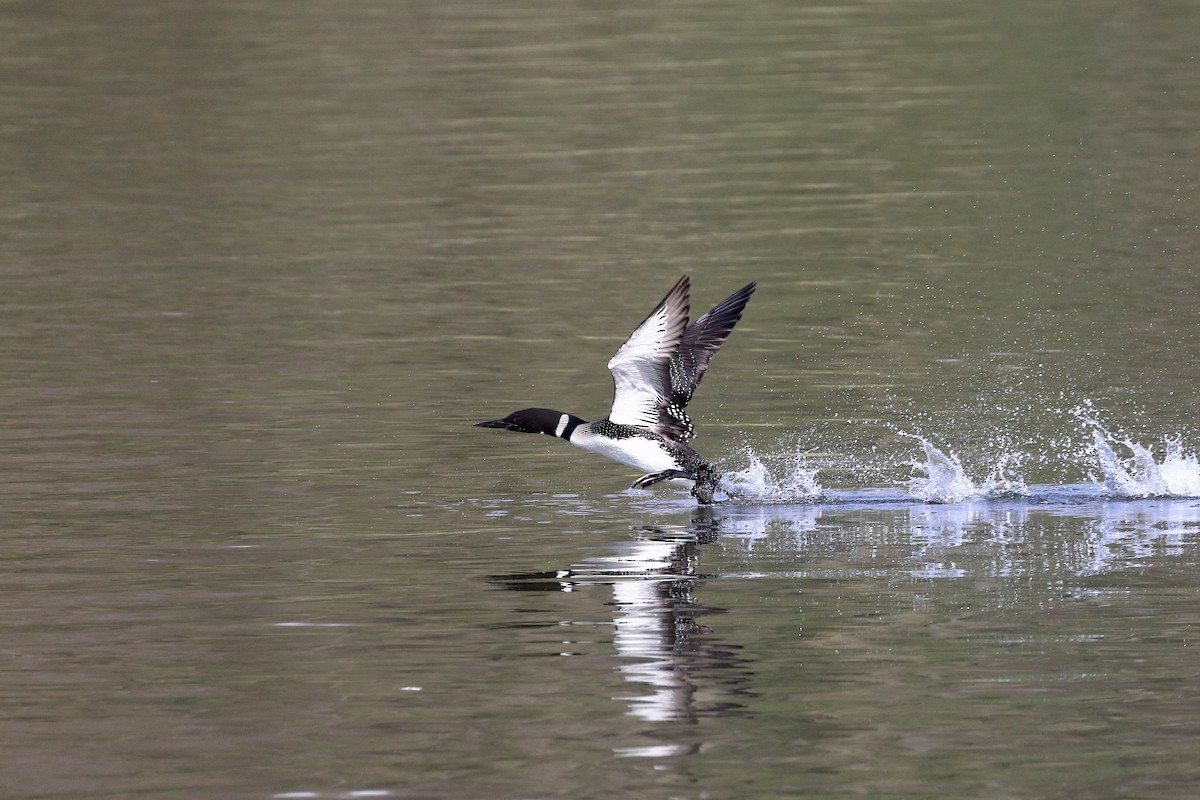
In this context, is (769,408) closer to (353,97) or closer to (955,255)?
(955,255)

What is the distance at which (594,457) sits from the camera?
17.2 metres

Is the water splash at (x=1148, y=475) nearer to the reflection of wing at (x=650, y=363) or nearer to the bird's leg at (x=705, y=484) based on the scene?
the bird's leg at (x=705, y=484)

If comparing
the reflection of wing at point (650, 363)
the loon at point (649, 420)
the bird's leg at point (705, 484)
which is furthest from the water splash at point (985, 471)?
the reflection of wing at point (650, 363)

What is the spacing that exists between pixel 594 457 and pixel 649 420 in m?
1.90

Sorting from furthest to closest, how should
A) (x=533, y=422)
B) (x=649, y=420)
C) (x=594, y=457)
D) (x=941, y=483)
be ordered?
(x=594, y=457) < (x=533, y=422) < (x=649, y=420) < (x=941, y=483)

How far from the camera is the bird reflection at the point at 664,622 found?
10211mm

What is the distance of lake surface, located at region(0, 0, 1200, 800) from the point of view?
9.81 metres

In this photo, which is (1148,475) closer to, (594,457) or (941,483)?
(941,483)

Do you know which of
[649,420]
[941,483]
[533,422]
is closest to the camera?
[941,483]

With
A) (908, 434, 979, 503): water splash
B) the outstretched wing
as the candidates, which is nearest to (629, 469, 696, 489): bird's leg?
the outstretched wing

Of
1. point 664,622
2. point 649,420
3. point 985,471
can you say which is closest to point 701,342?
point 649,420

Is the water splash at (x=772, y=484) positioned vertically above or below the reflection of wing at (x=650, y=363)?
below

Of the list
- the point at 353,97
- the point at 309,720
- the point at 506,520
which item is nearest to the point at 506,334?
the point at 506,520

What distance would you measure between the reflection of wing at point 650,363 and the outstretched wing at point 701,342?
23cm
